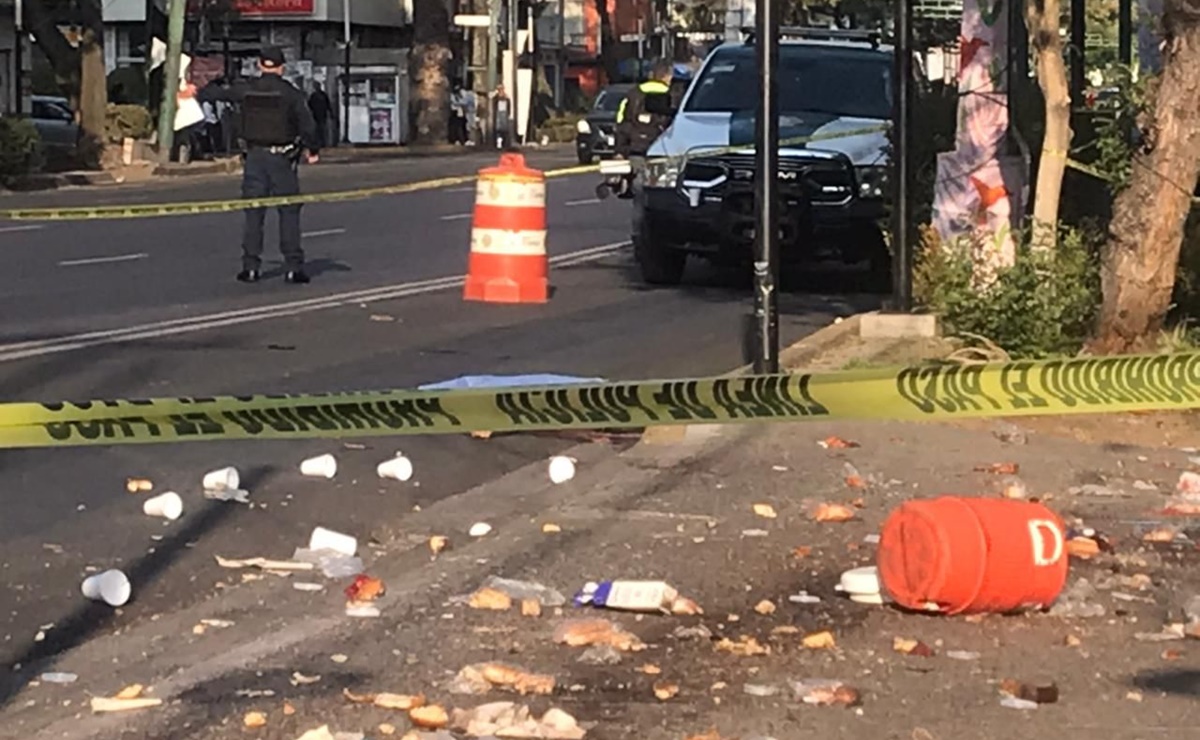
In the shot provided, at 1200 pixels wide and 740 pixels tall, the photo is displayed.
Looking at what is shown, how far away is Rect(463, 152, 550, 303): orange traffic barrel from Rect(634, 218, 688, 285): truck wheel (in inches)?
53.9

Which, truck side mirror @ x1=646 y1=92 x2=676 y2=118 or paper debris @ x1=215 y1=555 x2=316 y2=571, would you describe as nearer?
paper debris @ x1=215 y1=555 x2=316 y2=571

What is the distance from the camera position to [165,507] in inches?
320

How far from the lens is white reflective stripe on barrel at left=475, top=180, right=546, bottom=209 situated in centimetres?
1627

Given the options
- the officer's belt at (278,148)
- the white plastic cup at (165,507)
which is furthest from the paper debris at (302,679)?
the officer's belt at (278,148)

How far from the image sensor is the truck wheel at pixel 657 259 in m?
17.6

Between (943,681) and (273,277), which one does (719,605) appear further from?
(273,277)

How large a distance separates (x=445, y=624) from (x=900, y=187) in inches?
270

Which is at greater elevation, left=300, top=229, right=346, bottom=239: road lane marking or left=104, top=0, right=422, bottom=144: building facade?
left=104, top=0, right=422, bottom=144: building facade

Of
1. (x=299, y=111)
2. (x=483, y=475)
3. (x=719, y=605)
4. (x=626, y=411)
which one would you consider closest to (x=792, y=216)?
(x=299, y=111)

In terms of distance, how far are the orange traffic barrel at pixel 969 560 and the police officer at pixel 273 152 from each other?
11.3m

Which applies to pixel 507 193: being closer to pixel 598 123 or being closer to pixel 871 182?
pixel 871 182

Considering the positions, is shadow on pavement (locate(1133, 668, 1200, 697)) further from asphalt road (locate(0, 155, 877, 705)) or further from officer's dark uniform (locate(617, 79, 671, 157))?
officer's dark uniform (locate(617, 79, 671, 157))

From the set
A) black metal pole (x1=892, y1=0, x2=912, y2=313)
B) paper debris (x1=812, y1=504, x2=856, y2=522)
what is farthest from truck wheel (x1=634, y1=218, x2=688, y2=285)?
paper debris (x1=812, y1=504, x2=856, y2=522)

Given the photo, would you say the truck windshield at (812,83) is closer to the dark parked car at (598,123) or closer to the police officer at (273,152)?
the police officer at (273,152)
